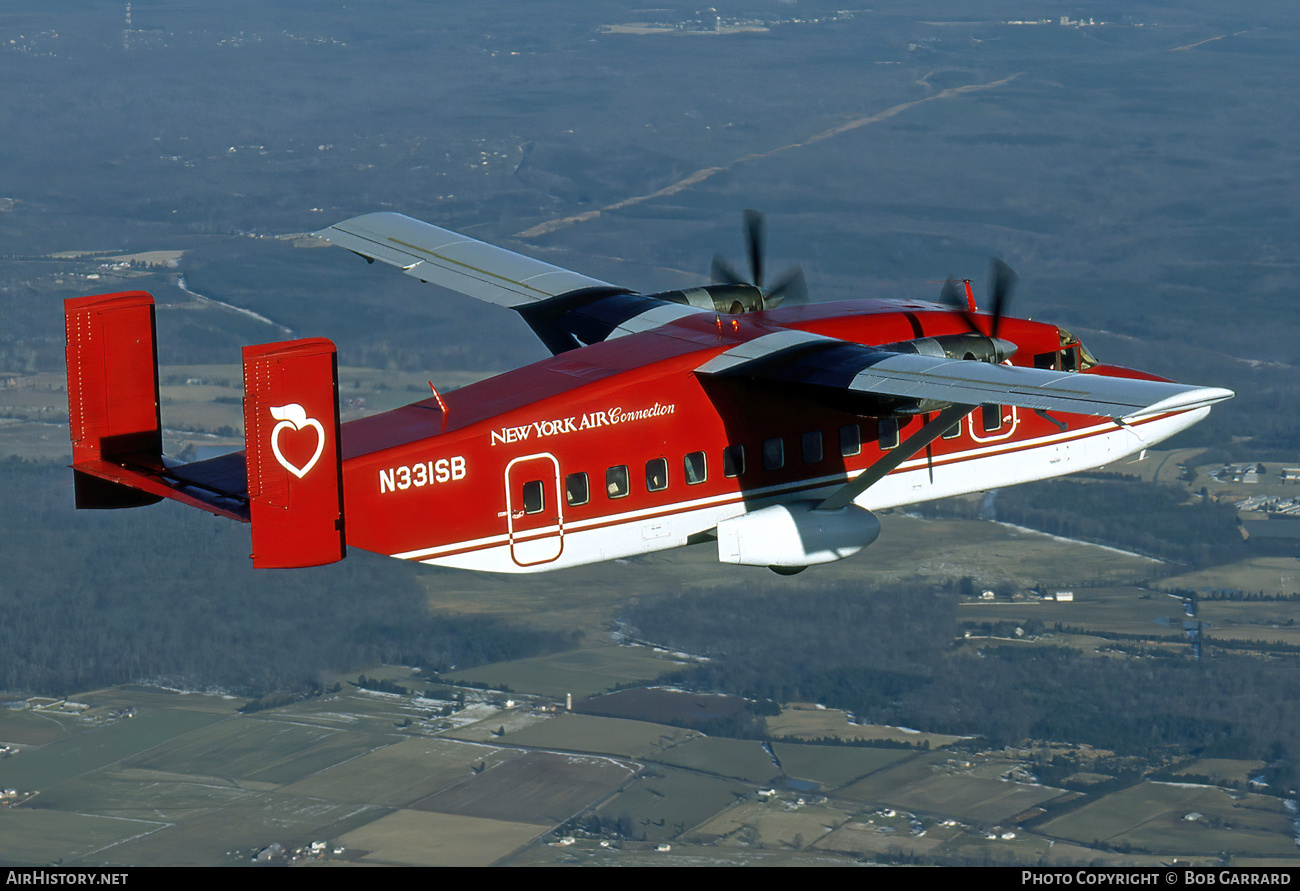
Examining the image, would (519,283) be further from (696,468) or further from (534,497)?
(534,497)

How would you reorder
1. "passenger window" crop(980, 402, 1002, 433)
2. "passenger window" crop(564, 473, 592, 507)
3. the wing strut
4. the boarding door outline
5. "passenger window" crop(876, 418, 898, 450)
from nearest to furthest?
the boarding door outline, "passenger window" crop(564, 473, 592, 507), the wing strut, "passenger window" crop(876, 418, 898, 450), "passenger window" crop(980, 402, 1002, 433)

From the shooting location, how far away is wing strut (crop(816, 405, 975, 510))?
42719 mm

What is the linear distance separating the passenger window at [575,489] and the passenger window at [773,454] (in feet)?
17.1

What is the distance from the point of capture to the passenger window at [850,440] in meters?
43.7

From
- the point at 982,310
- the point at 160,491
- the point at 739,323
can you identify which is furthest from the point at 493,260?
the point at 160,491

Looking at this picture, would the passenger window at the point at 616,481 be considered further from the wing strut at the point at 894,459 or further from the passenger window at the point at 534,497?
the wing strut at the point at 894,459

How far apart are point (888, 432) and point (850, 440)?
4.47 feet

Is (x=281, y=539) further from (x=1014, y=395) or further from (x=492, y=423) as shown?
(x=1014, y=395)

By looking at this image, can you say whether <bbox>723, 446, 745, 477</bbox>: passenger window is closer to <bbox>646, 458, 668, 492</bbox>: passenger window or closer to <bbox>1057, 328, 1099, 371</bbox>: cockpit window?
<bbox>646, 458, 668, 492</bbox>: passenger window

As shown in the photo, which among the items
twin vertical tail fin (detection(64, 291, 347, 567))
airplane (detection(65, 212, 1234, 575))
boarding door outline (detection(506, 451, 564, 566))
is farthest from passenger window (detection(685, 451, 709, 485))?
twin vertical tail fin (detection(64, 291, 347, 567))

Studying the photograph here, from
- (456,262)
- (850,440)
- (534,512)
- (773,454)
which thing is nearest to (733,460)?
(773,454)

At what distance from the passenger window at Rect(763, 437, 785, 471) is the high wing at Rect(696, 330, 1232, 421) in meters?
1.57

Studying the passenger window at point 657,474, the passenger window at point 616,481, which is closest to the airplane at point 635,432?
the passenger window at point 657,474

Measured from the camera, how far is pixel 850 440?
43875mm
